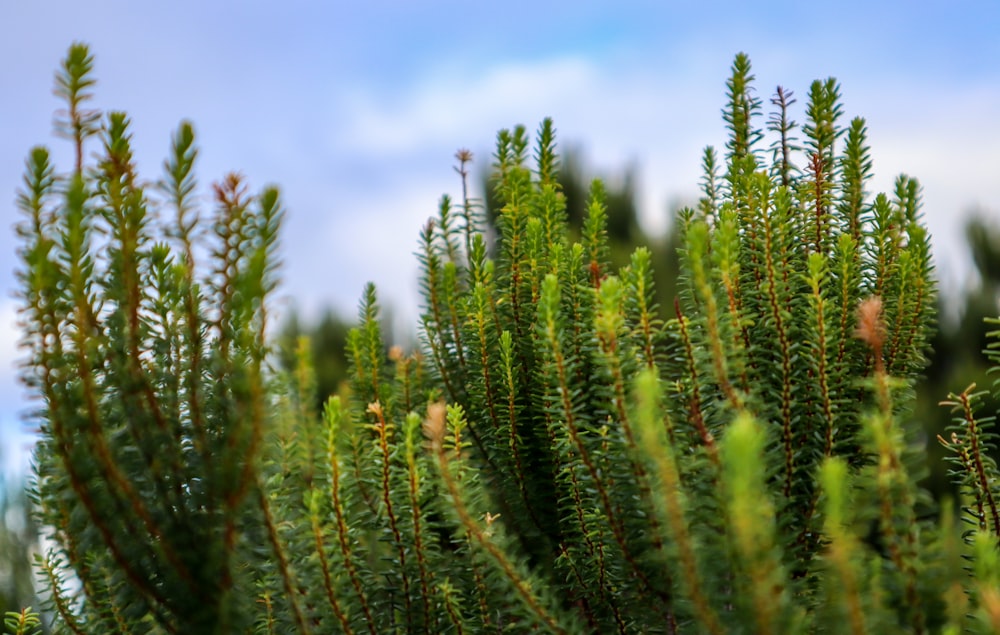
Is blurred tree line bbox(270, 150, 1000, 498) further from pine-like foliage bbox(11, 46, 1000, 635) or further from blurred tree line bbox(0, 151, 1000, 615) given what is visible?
pine-like foliage bbox(11, 46, 1000, 635)

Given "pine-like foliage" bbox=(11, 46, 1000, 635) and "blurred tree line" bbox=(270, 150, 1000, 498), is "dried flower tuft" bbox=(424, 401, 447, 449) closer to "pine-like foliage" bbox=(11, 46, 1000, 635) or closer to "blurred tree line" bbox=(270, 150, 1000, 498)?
"pine-like foliage" bbox=(11, 46, 1000, 635)

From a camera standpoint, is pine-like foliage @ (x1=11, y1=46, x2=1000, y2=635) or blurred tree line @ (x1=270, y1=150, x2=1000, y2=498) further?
A: blurred tree line @ (x1=270, y1=150, x2=1000, y2=498)

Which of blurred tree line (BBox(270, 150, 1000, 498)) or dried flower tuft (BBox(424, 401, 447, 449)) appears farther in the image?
blurred tree line (BBox(270, 150, 1000, 498))

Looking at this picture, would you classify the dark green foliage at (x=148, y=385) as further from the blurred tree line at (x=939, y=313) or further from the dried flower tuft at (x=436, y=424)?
the blurred tree line at (x=939, y=313)

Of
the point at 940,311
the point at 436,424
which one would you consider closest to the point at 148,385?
the point at 436,424

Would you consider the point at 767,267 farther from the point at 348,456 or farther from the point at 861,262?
the point at 348,456

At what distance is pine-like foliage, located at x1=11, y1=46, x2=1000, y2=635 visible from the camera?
1.57m

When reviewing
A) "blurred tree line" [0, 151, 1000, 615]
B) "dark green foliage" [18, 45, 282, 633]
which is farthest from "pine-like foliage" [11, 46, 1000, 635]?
"blurred tree line" [0, 151, 1000, 615]

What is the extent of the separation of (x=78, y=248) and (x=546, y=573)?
1.40 meters

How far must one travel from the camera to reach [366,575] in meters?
2.01

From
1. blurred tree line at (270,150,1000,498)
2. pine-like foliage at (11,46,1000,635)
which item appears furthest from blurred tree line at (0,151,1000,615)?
pine-like foliage at (11,46,1000,635)

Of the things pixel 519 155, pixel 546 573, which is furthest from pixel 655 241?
pixel 546 573

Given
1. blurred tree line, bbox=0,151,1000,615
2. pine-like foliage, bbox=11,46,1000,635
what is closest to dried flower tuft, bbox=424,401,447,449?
pine-like foliage, bbox=11,46,1000,635

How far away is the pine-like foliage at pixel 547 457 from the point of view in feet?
5.15
